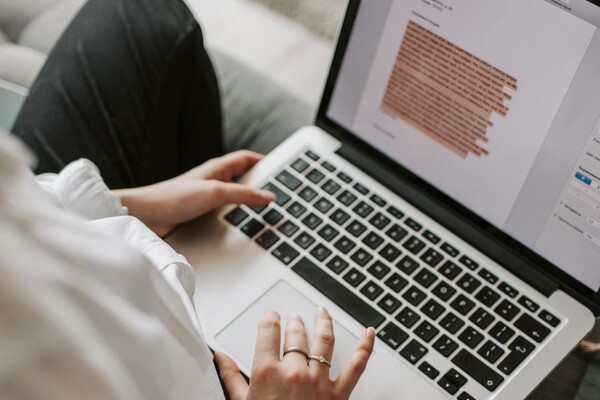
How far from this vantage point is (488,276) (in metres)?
0.73

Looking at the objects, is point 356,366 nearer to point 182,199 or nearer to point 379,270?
point 379,270

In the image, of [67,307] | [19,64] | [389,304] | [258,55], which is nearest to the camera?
[67,307]

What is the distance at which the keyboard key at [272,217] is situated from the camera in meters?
0.77

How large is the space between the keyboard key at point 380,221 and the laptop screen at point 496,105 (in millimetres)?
57

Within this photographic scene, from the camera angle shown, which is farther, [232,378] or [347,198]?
[347,198]

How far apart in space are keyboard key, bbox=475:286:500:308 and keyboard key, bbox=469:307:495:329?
11 millimetres

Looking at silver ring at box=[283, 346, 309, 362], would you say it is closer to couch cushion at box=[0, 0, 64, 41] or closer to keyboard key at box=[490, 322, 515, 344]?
keyboard key at box=[490, 322, 515, 344]

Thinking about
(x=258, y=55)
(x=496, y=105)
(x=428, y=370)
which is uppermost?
Result: (x=496, y=105)

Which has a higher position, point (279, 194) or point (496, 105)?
point (496, 105)

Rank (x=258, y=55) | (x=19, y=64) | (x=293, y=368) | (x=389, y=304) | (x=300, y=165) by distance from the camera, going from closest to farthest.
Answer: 1. (x=293, y=368)
2. (x=389, y=304)
3. (x=300, y=165)
4. (x=19, y=64)
5. (x=258, y=55)

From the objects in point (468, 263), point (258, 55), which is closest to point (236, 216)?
point (468, 263)

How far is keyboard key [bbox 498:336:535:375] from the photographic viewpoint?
667 millimetres

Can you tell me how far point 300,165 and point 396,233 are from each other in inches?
5.0

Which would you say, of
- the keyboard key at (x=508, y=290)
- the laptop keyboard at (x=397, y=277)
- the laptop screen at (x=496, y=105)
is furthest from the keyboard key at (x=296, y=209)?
the keyboard key at (x=508, y=290)
